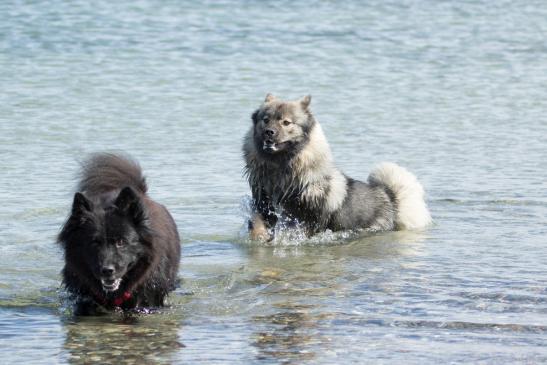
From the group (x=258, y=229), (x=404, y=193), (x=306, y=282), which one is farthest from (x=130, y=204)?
(x=404, y=193)

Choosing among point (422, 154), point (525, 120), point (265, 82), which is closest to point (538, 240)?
point (422, 154)

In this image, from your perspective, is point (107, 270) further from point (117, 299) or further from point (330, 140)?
point (330, 140)

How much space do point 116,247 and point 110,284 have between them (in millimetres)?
202

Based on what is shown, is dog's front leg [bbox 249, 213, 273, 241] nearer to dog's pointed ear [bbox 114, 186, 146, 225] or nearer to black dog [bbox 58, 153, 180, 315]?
black dog [bbox 58, 153, 180, 315]

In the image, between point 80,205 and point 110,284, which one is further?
point 110,284

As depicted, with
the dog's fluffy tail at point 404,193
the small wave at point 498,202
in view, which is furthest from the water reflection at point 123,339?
the small wave at point 498,202

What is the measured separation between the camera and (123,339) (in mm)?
5828

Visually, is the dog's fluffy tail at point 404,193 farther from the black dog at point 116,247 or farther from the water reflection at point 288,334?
the black dog at point 116,247

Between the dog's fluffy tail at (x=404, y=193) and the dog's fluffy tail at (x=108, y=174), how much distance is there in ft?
9.70

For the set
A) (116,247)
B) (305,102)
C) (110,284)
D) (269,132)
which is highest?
(305,102)

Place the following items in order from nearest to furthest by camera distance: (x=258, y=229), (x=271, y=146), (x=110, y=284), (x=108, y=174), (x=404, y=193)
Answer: (x=110, y=284)
(x=108, y=174)
(x=258, y=229)
(x=271, y=146)
(x=404, y=193)

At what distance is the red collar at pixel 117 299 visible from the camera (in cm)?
619

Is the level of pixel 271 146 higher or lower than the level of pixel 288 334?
higher

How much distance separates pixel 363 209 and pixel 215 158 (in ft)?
8.06
